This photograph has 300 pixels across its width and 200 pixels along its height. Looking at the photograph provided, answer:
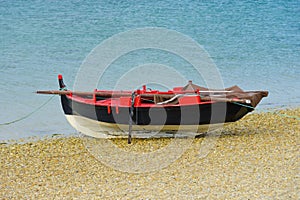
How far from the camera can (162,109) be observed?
363 inches

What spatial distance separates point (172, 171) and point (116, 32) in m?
15.1

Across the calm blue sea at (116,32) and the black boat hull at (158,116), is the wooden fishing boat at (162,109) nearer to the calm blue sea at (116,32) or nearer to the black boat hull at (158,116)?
the black boat hull at (158,116)

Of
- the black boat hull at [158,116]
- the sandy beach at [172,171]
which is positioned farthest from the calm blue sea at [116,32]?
the sandy beach at [172,171]

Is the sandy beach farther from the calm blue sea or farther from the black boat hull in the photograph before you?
the calm blue sea

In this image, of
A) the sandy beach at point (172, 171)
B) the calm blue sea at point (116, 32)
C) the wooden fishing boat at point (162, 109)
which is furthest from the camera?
the calm blue sea at point (116, 32)

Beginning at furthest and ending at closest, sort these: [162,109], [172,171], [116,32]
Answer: [116,32], [162,109], [172,171]

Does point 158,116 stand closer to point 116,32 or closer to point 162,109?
point 162,109

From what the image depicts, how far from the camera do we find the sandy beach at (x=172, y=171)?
7.02 m

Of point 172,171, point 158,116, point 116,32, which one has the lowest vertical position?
point 172,171

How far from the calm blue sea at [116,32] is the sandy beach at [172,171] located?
6.50ft

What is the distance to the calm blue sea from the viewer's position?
12.9 meters

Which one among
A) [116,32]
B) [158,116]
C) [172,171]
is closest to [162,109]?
[158,116]

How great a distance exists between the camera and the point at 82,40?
20.7 m

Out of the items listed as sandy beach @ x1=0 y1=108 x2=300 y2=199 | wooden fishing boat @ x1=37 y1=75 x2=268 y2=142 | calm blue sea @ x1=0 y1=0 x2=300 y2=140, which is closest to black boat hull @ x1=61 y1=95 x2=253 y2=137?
wooden fishing boat @ x1=37 y1=75 x2=268 y2=142
